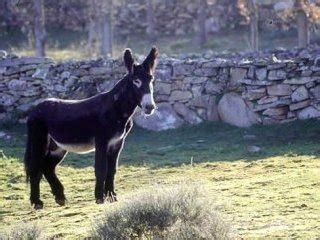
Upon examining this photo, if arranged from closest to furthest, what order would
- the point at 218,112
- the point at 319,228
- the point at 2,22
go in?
the point at 319,228
the point at 218,112
the point at 2,22

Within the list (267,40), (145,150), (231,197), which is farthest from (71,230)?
(267,40)

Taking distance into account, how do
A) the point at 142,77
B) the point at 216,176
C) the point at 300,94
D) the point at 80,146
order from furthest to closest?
the point at 300,94
the point at 216,176
the point at 80,146
the point at 142,77

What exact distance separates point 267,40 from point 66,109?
19968 mm

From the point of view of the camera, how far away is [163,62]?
16.4 meters

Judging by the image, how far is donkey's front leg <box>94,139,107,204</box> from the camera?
9.27 metres

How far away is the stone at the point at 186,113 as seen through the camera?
15.7 metres

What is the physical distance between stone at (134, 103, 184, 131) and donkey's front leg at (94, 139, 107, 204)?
6277 mm

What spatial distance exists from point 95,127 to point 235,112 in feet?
21.1

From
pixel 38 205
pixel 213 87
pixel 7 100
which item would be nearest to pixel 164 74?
pixel 213 87

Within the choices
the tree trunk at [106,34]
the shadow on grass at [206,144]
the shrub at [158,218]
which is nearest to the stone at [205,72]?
the shadow on grass at [206,144]

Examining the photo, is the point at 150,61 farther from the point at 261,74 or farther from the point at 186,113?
the point at 186,113

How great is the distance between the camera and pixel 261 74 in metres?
15.3

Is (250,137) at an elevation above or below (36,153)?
below

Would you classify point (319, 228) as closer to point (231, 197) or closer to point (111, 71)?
point (231, 197)
